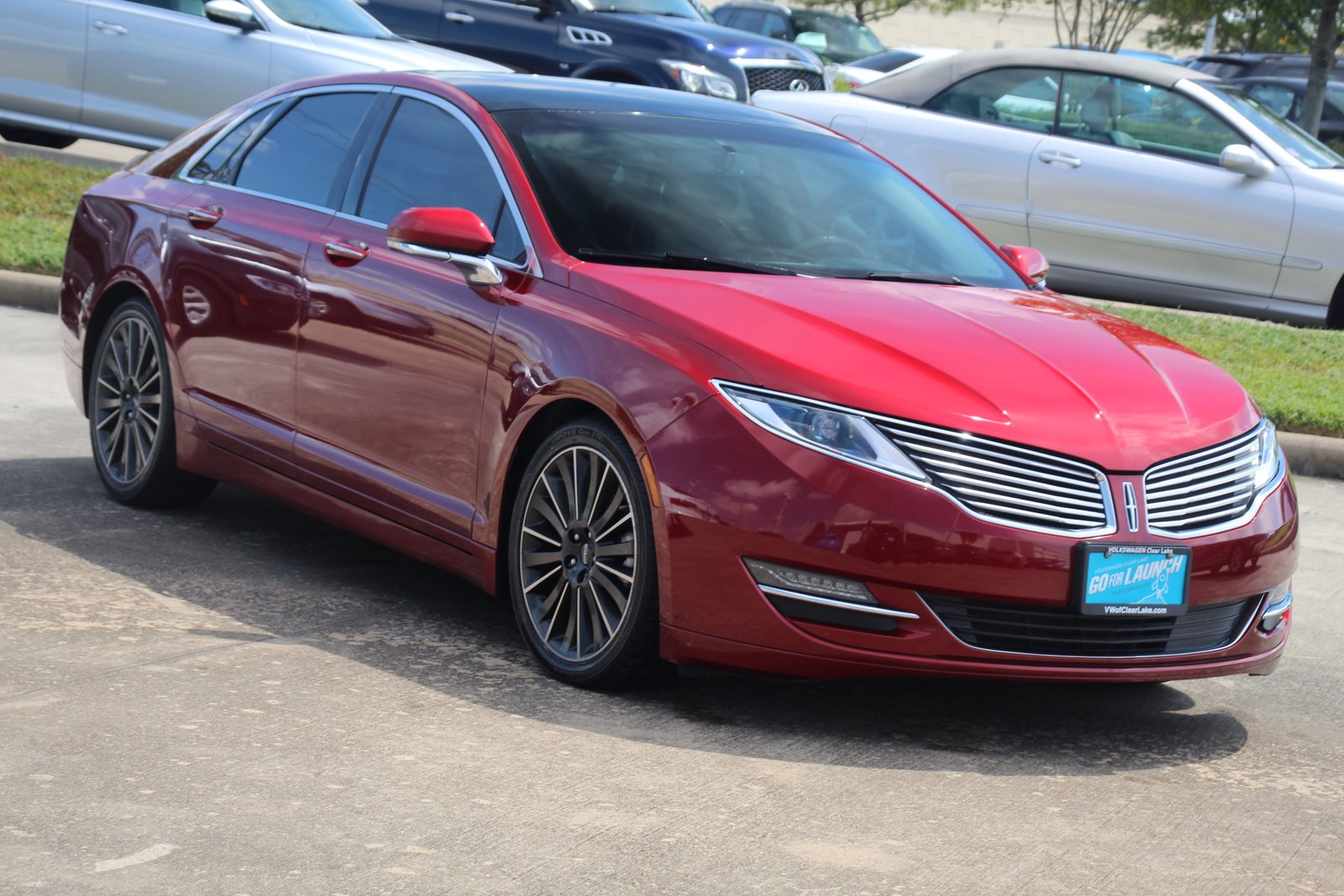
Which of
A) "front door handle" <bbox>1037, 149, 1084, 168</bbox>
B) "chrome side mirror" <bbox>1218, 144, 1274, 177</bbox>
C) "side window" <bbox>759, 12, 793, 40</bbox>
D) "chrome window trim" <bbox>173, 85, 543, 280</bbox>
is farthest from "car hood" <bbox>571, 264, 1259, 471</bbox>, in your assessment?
"side window" <bbox>759, 12, 793, 40</bbox>

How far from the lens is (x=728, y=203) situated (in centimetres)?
574

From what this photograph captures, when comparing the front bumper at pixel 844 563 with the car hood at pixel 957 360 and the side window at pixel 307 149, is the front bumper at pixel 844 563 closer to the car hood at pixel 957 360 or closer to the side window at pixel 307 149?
the car hood at pixel 957 360

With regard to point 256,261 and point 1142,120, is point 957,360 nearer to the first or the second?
point 256,261

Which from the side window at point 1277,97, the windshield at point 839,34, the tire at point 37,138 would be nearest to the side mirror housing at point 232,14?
the tire at point 37,138

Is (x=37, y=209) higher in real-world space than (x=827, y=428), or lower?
lower

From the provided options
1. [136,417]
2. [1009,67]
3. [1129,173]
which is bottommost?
[136,417]

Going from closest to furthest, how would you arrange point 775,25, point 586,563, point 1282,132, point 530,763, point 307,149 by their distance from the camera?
point 530,763, point 586,563, point 307,149, point 1282,132, point 775,25

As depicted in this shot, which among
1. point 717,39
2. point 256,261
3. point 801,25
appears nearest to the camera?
point 256,261

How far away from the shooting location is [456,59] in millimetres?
14352

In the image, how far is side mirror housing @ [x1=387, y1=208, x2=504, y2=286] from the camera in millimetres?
5301

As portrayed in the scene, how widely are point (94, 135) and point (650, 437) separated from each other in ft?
35.6

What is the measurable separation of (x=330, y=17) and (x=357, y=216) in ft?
29.5

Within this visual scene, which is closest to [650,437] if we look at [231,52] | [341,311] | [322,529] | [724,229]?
[724,229]

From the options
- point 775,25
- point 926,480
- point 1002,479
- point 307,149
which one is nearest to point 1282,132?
point 307,149
